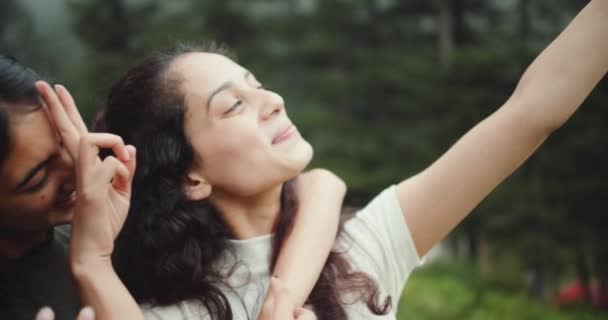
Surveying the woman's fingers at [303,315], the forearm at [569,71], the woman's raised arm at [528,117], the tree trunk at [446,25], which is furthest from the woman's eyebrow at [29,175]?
the tree trunk at [446,25]

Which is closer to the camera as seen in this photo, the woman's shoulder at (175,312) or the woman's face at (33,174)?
the woman's face at (33,174)

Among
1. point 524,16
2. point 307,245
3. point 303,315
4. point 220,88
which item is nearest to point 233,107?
point 220,88

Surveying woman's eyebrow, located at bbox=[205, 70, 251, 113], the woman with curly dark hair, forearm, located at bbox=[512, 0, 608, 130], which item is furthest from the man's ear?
forearm, located at bbox=[512, 0, 608, 130]

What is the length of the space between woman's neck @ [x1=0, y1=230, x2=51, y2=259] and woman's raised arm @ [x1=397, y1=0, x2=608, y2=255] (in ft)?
2.33

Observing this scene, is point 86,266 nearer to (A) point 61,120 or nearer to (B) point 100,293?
(B) point 100,293

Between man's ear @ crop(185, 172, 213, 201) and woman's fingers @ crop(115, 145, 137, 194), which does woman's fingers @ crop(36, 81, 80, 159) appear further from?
man's ear @ crop(185, 172, 213, 201)

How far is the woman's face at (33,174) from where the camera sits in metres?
1.03

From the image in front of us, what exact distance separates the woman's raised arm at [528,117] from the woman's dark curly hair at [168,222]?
0.23m

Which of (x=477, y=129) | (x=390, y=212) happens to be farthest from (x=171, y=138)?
(x=477, y=129)

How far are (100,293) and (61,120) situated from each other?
0.27 m

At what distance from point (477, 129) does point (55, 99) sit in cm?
70

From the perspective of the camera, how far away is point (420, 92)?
6.72m

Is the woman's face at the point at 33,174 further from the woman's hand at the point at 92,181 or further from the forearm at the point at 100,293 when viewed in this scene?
the forearm at the point at 100,293

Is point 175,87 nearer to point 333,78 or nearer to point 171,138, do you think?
point 171,138
